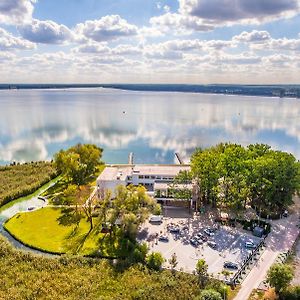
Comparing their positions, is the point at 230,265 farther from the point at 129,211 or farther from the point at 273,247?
the point at 129,211

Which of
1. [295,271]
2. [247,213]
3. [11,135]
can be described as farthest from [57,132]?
[295,271]

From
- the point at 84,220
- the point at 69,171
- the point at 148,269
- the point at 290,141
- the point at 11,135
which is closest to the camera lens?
the point at 148,269

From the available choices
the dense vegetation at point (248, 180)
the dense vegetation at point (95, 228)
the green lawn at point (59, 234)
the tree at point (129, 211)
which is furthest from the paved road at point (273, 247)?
the green lawn at point (59, 234)

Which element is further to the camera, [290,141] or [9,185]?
[290,141]

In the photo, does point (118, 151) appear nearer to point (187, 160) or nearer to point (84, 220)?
point (187, 160)

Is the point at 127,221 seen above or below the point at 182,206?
above

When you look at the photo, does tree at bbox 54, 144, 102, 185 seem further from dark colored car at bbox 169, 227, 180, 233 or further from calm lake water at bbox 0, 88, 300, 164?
dark colored car at bbox 169, 227, 180, 233

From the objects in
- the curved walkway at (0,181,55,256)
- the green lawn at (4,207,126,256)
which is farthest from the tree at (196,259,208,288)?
the curved walkway at (0,181,55,256)
